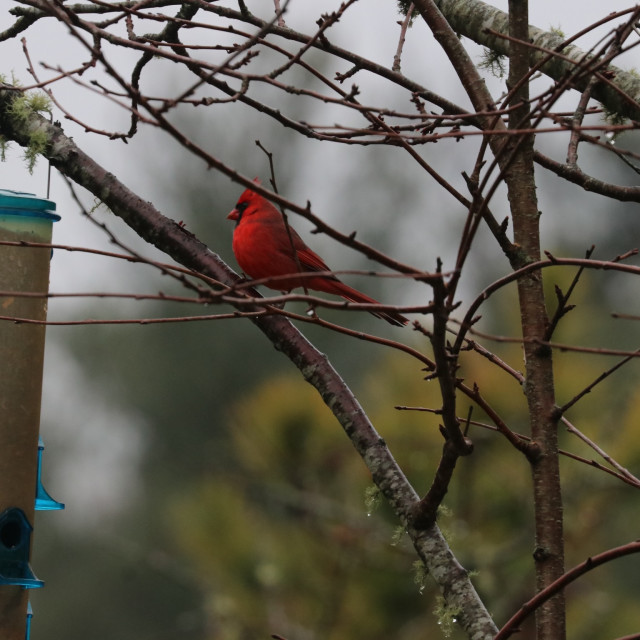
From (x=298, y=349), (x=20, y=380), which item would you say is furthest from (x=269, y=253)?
(x=298, y=349)

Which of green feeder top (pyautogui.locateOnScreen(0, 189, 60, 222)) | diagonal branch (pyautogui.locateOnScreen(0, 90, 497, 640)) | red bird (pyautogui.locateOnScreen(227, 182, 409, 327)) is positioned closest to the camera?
diagonal branch (pyautogui.locateOnScreen(0, 90, 497, 640))

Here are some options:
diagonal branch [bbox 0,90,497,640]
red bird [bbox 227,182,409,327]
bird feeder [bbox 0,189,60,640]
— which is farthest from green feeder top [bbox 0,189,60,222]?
red bird [bbox 227,182,409,327]

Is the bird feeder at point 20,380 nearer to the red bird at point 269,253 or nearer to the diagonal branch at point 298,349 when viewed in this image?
the diagonal branch at point 298,349

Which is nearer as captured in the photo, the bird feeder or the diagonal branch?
the diagonal branch

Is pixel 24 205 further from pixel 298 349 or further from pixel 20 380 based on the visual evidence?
pixel 298 349

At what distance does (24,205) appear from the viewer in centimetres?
242

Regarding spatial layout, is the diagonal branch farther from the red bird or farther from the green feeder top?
the red bird

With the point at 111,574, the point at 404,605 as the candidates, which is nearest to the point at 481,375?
the point at 404,605

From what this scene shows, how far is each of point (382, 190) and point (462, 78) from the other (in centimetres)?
1541

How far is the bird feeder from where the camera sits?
2414mm

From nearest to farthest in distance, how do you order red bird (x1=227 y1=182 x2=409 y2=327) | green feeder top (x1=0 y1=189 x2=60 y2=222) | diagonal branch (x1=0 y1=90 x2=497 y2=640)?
diagonal branch (x1=0 y1=90 x2=497 y2=640), green feeder top (x1=0 y1=189 x2=60 y2=222), red bird (x1=227 y1=182 x2=409 y2=327)

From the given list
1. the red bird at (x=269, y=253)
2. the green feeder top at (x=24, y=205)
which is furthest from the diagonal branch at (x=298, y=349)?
the red bird at (x=269, y=253)

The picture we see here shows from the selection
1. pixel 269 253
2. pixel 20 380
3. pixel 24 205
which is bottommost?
pixel 20 380

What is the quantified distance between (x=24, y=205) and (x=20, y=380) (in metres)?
0.41
